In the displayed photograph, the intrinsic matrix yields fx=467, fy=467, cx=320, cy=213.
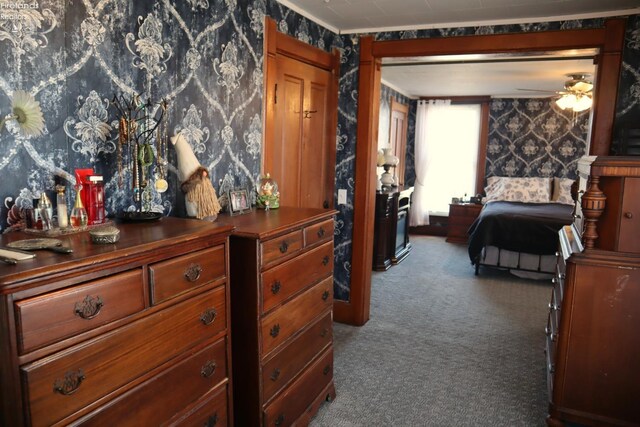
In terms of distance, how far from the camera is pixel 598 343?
2355 mm

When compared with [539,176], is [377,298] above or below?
below

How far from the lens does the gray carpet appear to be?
2.66m

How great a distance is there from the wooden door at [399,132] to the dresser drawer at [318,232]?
15.2 ft

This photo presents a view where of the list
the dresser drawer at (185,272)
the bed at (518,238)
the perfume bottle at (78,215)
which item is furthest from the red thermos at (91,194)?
the bed at (518,238)

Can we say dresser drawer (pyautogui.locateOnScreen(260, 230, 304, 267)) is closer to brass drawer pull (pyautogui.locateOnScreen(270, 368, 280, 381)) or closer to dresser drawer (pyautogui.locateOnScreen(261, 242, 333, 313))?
dresser drawer (pyautogui.locateOnScreen(261, 242, 333, 313))

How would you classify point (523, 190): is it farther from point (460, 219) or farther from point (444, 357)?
point (444, 357)

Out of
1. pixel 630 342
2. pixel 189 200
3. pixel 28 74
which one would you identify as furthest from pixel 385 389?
pixel 28 74

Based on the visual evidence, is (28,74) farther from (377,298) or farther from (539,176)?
(539,176)

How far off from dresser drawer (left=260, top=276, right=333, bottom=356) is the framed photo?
0.56 meters

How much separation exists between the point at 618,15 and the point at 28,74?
333 centimetres

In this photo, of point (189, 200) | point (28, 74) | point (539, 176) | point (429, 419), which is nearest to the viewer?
point (28, 74)

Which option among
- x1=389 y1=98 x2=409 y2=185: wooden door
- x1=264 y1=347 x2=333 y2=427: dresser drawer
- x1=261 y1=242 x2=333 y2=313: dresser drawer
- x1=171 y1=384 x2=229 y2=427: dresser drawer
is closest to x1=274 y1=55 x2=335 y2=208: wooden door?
x1=261 y1=242 x2=333 y2=313: dresser drawer

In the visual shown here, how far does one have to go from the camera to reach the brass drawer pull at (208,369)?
5.68ft

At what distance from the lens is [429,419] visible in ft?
8.48
